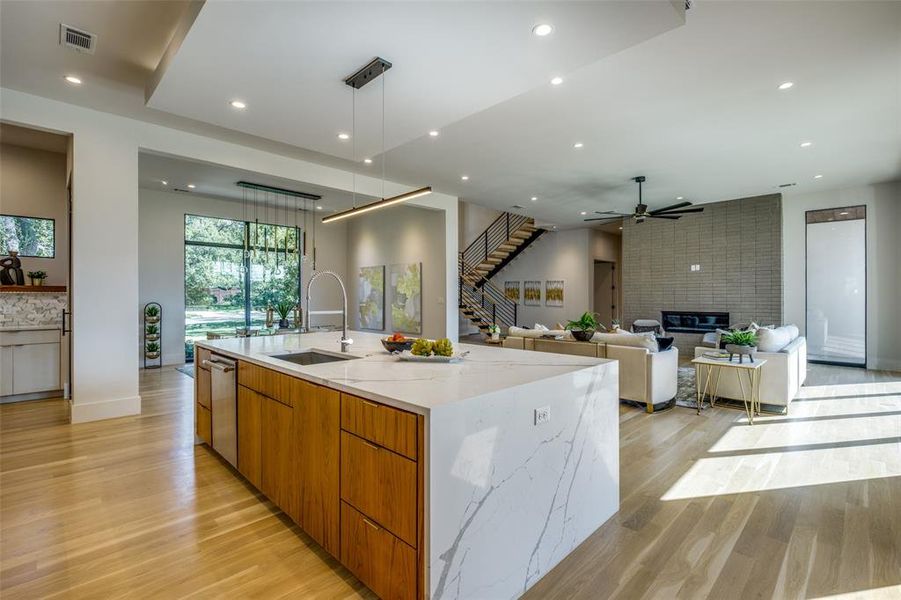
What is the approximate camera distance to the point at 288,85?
10.3ft

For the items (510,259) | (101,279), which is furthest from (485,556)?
(510,259)

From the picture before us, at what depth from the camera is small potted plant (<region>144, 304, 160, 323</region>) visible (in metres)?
7.33

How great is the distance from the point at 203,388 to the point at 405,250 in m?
5.69

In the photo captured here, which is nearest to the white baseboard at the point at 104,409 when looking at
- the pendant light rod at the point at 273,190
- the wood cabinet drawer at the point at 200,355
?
the wood cabinet drawer at the point at 200,355

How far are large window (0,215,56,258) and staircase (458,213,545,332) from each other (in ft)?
26.0

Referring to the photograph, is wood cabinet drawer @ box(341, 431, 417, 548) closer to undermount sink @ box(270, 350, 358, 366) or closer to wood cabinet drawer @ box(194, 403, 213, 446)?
undermount sink @ box(270, 350, 358, 366)

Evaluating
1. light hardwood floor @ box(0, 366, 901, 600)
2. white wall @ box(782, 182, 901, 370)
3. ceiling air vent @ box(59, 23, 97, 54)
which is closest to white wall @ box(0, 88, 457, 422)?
light hardwood floor @ box(0, 366, 901, 600)

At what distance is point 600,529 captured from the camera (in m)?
2.32

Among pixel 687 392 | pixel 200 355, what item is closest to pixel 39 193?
pixel 200 355

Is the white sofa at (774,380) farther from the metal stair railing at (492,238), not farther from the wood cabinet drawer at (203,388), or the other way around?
the metal stair railing at (492,238)

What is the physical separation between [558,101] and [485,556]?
3740 mm

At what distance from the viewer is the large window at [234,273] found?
8108mm

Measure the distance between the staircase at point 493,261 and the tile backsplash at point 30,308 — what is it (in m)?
7.83

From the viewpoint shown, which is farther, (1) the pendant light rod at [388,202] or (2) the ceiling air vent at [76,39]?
(1) the pendant light rod at [388,202]
